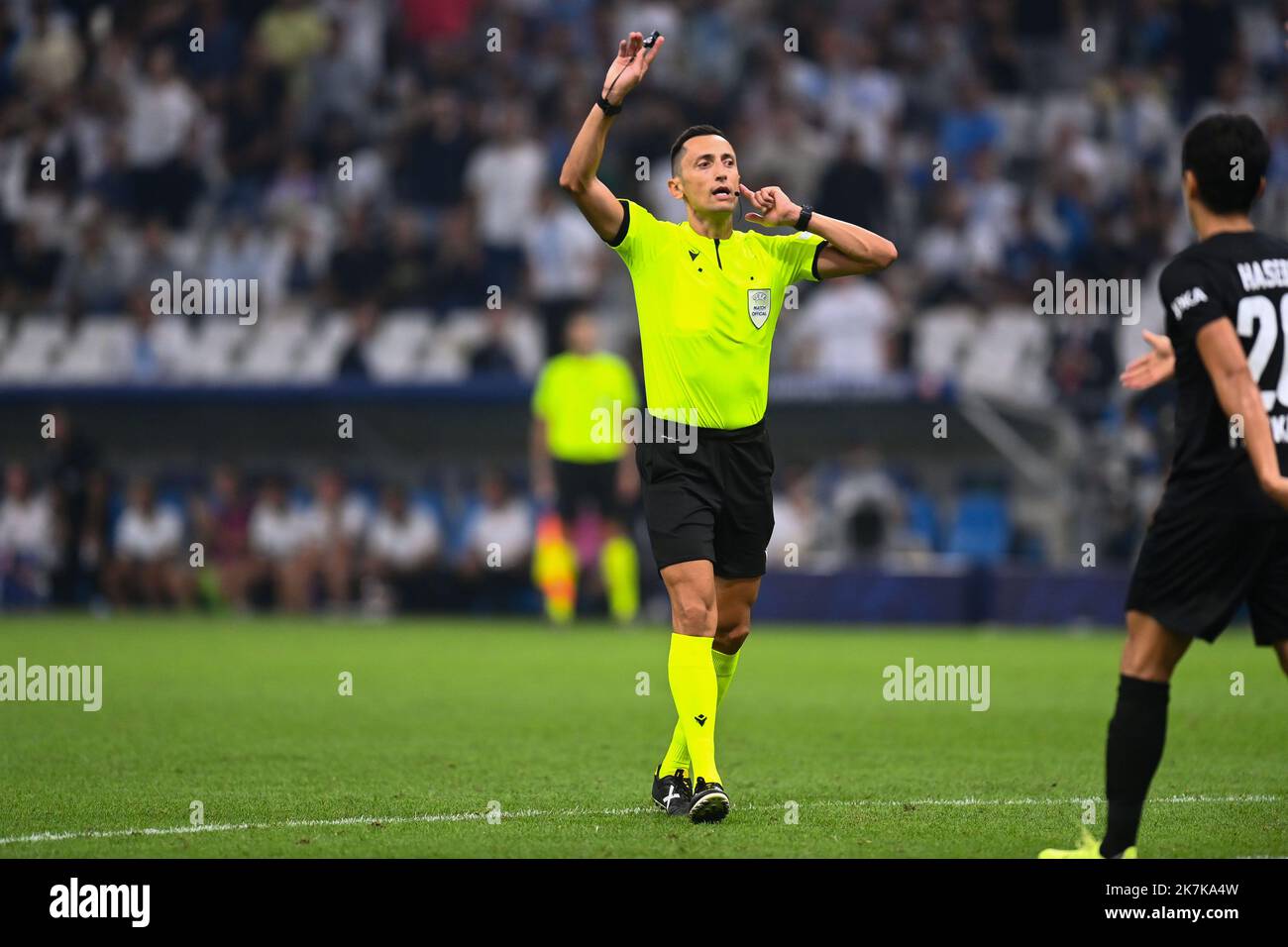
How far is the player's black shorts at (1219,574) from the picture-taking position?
17.7 feet

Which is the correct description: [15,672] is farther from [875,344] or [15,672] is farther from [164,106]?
[164,106]

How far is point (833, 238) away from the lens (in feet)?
23.9

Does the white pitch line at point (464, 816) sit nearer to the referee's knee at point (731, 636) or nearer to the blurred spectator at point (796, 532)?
the referee's knee at point (731, 636)

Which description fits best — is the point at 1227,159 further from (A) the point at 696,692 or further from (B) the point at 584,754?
(B) the point at 584,754

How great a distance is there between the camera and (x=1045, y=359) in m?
18.9

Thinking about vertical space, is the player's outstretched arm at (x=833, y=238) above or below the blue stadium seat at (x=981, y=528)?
above

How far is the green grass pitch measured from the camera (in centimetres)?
638

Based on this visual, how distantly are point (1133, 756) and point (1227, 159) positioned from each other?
1.77m

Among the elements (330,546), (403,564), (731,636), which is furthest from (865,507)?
(731,636)

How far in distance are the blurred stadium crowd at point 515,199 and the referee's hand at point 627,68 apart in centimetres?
1142

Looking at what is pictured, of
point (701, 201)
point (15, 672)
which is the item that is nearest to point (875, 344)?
point (15, 672)

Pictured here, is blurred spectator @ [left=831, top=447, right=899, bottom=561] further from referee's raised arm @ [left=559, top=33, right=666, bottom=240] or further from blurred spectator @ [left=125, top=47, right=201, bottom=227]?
referee's raised arm @ [left=559, top=33, right=666, bottom=240]

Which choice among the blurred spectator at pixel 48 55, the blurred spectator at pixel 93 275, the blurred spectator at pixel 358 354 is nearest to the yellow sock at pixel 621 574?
the blurred spectator at pixel 358 354

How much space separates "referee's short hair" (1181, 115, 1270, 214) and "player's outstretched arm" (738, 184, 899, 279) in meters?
1.87
